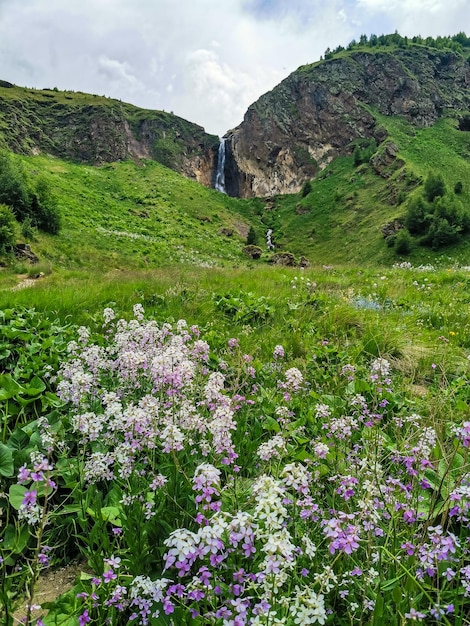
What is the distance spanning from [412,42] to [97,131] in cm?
9752

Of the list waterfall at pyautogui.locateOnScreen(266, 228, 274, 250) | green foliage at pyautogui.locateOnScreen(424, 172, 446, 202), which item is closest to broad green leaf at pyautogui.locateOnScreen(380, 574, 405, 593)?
green foliage at pyautogui.locateOnScreen(424, 172, 446, 202)

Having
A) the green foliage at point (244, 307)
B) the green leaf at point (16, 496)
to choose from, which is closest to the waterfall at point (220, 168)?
the green foliage at point (244, 307)

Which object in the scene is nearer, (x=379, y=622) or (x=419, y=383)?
(x=379, y=622)

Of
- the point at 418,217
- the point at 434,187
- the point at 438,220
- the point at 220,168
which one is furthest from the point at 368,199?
the point at 220,168

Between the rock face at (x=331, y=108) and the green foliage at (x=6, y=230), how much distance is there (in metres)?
85.2

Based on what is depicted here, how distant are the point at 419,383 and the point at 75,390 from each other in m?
4.33

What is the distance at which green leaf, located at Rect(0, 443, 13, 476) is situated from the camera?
2709mm

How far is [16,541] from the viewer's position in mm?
2197

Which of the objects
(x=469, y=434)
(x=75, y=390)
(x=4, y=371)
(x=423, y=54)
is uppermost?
(x=423, y=54)

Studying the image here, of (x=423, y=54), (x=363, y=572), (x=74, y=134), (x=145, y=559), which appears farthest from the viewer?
(x=423, y=54)

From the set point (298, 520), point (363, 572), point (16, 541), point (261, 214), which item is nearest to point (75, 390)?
point (16, 541)

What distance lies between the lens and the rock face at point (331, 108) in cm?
9338

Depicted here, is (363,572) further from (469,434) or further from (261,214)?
(261,214)

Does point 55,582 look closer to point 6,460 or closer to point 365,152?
point 6,460
